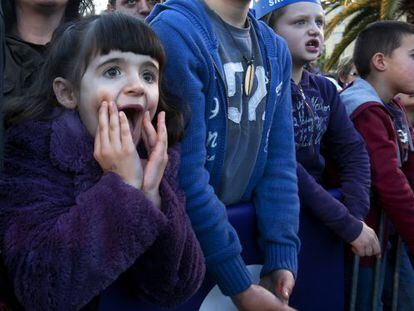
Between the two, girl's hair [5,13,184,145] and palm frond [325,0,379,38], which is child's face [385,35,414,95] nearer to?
girl's hair [5,13,184,145]

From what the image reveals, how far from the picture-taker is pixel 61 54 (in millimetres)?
1709

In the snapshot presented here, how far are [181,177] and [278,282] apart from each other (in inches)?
22.3

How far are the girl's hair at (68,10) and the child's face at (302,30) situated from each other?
101 cm

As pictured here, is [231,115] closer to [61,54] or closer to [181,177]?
[181,177]

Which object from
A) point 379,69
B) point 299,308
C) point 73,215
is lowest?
point 299,308

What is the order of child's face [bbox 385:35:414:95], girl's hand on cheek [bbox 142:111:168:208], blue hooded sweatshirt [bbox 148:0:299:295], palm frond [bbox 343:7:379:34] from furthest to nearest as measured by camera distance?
1. palm frond [bbox 343:7:379:34]
2. child's face [bbox 385:35:414:95]
3. blue hooded sweatshirt [bbox 148:0:299:295]
4. girl's hand on cheek [bbox 142:111:168:208]

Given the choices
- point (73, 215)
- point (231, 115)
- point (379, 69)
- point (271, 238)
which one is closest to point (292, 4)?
point (379, 69)

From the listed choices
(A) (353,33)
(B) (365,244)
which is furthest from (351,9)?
(B) (365,244)

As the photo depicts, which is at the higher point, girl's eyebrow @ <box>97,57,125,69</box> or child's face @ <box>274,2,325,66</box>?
girl's eyebrow @ <box>97,57,125,69</box>

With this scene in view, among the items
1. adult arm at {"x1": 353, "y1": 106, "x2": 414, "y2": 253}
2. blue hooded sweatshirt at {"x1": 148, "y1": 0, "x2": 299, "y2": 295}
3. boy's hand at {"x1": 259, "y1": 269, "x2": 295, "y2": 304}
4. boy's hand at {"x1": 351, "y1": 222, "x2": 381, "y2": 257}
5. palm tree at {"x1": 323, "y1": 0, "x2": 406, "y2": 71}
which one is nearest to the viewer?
blue hooded sweatshirt at {"x1": 148, "y1": 0, "x2": 299, "y2": 295}

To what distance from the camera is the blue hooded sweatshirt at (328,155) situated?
8.09 ft

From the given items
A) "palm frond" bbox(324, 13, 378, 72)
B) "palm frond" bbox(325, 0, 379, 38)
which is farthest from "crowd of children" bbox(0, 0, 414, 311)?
"palm frond" bbox(324, 13, 378, 72)

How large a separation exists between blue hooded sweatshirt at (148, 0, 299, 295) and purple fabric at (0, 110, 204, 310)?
0.23m

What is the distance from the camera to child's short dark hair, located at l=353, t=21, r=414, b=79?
343cm
